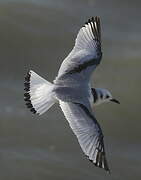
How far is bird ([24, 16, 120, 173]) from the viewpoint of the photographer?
5733mm

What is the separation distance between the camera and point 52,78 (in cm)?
795

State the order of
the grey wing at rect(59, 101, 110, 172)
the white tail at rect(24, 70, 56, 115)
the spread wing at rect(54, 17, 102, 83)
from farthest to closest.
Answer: the spread wing at rect(54, 17, 102, 83) < the white tail at rect(24, 70, 56, 115) < the grey wing at rect(59, 101, 110, 172)

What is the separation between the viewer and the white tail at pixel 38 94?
6.04 m

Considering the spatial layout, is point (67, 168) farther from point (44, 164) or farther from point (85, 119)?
point (85, 119)

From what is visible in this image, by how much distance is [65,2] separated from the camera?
917cm

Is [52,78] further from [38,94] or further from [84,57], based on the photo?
[38,94]

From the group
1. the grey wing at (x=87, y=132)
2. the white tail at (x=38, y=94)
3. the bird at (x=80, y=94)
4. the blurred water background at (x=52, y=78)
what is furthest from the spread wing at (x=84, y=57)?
the blurred water background at (x=52, y=78)

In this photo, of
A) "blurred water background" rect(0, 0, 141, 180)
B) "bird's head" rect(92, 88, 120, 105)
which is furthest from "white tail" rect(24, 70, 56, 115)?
"blurred water background" rect(0, 0, 141, 180)

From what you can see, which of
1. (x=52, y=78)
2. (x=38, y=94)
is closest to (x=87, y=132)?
(x=38, y=94)

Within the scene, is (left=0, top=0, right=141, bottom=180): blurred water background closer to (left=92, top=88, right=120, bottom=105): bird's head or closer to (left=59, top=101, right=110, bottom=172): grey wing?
(left=92, top=88, right=120, bottom=105): bird's head

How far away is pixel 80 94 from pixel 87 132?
389 millimetres

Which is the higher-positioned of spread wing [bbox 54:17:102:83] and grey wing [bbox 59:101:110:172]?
spread wing [bbox 54:17:102:83]
